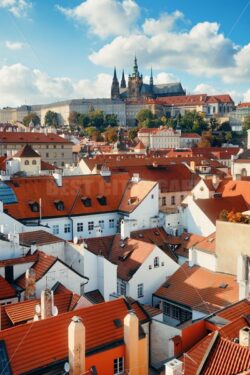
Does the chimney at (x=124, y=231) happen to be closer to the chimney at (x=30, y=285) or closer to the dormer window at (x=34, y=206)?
the dormer window at (x=34, y=206)

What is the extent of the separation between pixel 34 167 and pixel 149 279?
34.9m

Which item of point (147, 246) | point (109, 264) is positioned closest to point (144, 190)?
point (147, 246)

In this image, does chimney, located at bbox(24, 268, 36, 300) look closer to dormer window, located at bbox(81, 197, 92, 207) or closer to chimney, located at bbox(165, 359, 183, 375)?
chimney, located at bbox(165, 359, 183, 375)

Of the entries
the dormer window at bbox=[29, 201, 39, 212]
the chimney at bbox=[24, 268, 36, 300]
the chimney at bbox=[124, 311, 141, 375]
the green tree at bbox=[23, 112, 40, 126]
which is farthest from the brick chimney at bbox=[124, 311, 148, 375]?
the green tree at bbox=[23, 112, 40, 126]

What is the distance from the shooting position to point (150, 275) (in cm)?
2656

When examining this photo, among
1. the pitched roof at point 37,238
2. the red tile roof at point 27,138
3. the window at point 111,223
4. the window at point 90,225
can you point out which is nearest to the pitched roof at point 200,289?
Result: the pitched roof at point 37,238

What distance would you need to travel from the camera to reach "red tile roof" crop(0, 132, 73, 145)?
77688 millimetres

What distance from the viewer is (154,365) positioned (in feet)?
62.2

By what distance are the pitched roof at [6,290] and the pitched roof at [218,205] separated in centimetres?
1707

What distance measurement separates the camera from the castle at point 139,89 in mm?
192125

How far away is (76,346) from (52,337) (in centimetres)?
114

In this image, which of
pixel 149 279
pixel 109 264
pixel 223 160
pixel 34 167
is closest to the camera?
pixel 109 264

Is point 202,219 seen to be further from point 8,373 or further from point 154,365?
Result: point 8,373

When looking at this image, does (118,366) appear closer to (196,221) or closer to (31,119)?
(196,221)
